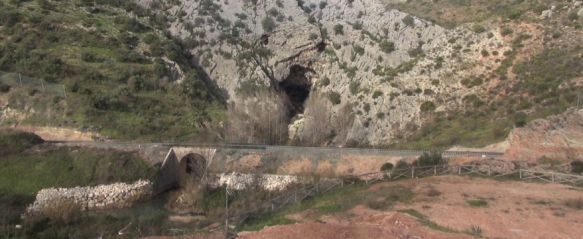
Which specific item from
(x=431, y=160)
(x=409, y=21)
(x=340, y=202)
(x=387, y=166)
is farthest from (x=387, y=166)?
(x=409, y=21)

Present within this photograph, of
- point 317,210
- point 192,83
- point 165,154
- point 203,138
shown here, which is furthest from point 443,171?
point 192,83

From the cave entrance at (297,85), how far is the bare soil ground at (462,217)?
5206cm

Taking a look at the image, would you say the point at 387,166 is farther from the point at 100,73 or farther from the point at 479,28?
the point at 100,73

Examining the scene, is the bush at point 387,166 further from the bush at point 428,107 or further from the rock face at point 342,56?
the bush at point 428,107

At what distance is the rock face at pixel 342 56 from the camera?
67.4 metres

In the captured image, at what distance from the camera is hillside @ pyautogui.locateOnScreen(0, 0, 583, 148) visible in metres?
59.5

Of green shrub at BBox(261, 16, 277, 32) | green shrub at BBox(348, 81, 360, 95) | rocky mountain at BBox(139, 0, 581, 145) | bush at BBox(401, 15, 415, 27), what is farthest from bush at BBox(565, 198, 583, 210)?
green shrub at BBox(261, 16, 277, 32)

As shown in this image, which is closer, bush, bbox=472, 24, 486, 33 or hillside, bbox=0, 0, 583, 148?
hillside, bbox=0, 0, 583, 148

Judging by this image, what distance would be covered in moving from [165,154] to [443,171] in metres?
24.4

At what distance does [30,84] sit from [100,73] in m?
8.68

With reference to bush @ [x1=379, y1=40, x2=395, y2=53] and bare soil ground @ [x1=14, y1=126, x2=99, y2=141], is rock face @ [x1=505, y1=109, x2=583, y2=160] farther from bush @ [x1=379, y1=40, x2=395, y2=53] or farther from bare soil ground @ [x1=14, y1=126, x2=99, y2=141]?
bare soil ground @ [x1=14, y1=126, x2=99, y2=141]

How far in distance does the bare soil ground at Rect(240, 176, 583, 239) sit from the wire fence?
42797 millimetres

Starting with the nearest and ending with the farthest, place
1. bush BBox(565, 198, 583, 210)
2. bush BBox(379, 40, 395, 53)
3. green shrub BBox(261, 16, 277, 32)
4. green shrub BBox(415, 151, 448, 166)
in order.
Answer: bush BBox(565, 198, 583, 210)
green shrub BBox(415, 151, 448, 166)
bush BBox(379, 40, 395, 53)
green shrub BBox(261, 16, 277, 32)

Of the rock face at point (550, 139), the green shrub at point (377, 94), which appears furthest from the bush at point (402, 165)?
the green shrub at point (377, 94)
